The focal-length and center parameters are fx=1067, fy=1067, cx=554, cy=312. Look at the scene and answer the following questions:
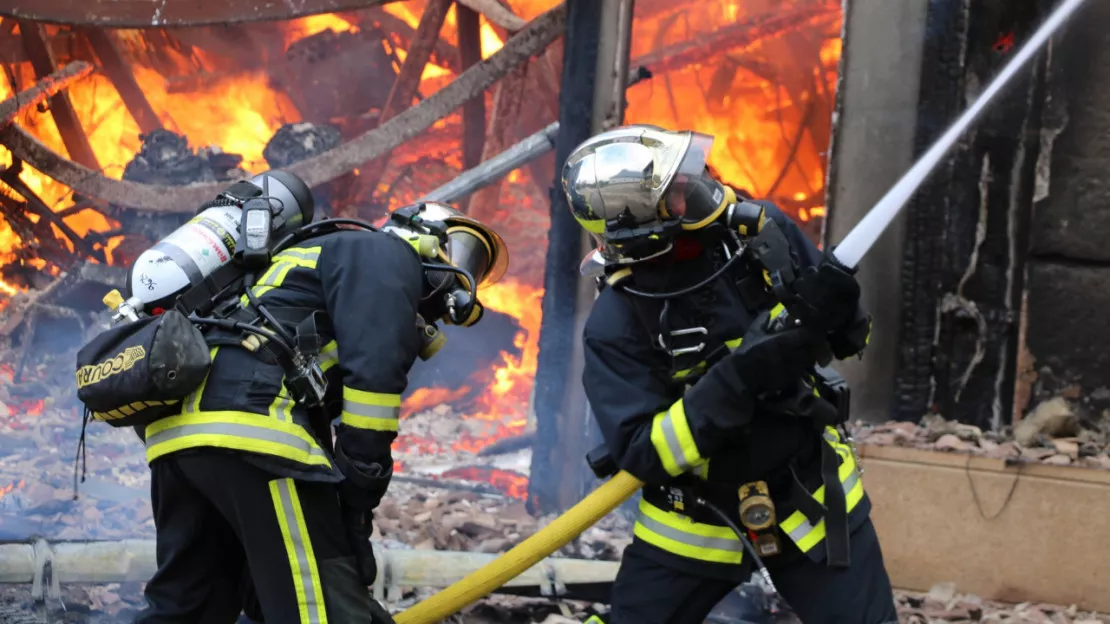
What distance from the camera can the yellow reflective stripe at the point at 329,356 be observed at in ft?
11.2

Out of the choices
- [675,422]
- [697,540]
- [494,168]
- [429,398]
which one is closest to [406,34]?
[494,168]

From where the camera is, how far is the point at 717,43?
6.63 m

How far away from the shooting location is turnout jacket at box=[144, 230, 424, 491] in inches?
124

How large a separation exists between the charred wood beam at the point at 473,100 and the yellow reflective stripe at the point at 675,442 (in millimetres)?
4419

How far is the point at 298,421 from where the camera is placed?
327 centimetres

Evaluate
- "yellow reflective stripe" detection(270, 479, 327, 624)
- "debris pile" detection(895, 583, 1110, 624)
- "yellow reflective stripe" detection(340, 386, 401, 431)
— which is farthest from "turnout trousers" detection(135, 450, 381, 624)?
"debris pile" detection(895, 583, 1110, 624)

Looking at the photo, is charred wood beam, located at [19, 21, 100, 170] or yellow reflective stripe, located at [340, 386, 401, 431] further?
charred wood beam, located at [19, 21, 100, 170]

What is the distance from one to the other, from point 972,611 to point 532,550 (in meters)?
2.39

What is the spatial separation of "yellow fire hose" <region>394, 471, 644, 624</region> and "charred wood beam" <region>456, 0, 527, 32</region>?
417 cm

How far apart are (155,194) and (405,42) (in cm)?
205

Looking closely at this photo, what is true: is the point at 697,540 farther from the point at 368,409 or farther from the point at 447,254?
the point at 447,254

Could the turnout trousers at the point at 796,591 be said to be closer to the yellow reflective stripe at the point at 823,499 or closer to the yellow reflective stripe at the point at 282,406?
the yellow reflective stripe at the point at 823,499

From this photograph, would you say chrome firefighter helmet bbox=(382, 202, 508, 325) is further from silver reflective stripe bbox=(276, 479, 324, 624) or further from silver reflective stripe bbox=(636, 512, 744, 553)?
silver reflective stripe bbox=(636, 512, 744, 553)

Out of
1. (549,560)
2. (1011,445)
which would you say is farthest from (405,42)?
(1011,445)
